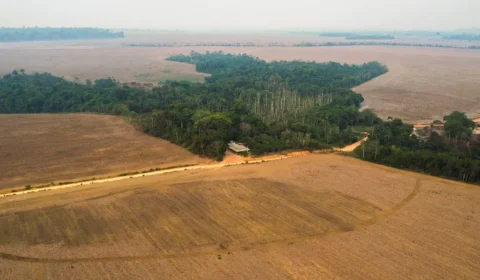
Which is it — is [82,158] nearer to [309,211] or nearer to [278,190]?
[278,190]

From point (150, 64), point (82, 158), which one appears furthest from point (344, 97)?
point (150, 64)

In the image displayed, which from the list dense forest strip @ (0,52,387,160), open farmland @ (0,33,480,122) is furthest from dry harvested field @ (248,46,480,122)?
dense forest strip @ (0,52,387,160)

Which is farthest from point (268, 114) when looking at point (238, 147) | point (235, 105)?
point (238, 147)

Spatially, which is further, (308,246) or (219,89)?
(219,89)

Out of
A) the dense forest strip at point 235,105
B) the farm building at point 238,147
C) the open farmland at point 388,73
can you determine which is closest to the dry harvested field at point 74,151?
the dense forest strip at point 235,105

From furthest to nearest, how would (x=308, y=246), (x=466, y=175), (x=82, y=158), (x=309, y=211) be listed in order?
(x=82, y=158) → (x=466, y=175) → (x=309, y=211) → (x=308, y=246)

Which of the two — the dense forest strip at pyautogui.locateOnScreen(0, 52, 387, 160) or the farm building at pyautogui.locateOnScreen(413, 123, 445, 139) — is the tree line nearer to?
the farm building at pyautogui.locateOnScreen(413, 123, 445, 139)

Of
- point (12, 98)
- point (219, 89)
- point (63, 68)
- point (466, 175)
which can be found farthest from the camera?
point (63, 68)
